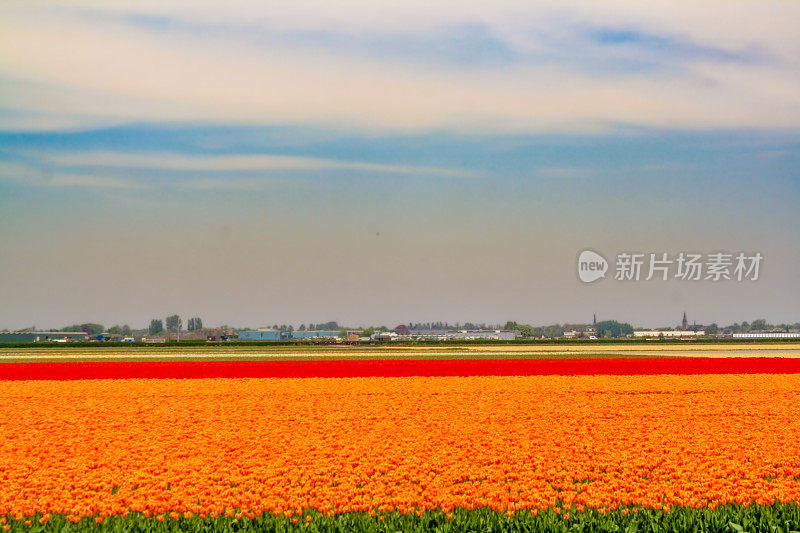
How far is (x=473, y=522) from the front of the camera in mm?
13438

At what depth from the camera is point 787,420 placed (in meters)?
27.5

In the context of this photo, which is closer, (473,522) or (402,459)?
(473,522)

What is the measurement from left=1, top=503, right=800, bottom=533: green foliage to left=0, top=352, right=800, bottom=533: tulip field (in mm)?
54

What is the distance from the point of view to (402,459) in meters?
19.7

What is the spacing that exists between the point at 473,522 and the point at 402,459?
6389mm

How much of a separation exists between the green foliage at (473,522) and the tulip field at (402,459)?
0.05 meters

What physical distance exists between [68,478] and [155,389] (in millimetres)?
22908

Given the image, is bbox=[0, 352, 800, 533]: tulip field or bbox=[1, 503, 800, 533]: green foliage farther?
bbox=[0, 352, 800, 533]: tulip field

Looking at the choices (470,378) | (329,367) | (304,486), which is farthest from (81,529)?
(329,367)

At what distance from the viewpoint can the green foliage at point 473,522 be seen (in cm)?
1299

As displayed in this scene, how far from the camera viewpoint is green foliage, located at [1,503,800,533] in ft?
42.6

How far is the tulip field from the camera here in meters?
14.2

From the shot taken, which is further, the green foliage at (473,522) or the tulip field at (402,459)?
the tulip field at (402,459)

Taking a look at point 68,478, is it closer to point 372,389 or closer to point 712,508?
point 712,508
